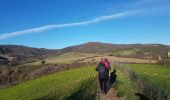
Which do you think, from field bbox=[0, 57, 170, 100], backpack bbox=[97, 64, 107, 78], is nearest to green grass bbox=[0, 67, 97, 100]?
field bbox=[0, 57, 170, 100]

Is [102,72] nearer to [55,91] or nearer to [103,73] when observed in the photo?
[103,73]

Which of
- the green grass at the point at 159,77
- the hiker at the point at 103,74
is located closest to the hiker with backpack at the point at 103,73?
the hiker at the point at 103,74

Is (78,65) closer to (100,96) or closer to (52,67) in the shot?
(52,67)

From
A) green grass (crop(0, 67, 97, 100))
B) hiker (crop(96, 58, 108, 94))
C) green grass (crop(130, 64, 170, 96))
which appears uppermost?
hiker (crop(96, 58, 108, 94))

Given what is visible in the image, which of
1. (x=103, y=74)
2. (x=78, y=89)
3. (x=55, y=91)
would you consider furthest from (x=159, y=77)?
(x=55, y=91)

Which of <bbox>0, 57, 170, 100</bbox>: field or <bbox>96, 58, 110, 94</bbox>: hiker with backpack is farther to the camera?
<bbox>96, 58, 110, 94</bbox>: hiker with backpack

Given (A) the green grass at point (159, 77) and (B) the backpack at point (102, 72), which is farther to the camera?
(B) the backpack at point (102, 72)

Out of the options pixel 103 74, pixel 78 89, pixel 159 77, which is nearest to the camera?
pixel 103 74

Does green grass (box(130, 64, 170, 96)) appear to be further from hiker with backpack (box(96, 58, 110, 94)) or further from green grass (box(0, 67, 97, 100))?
green grass (box(0, 67, 97, 100))

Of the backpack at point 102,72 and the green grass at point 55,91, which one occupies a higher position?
the backpack at point 102,72

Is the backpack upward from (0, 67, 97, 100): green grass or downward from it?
upward

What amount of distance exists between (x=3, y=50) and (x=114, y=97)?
565 feet

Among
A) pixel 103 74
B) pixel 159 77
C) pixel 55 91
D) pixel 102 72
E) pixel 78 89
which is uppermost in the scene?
pixel 102 72

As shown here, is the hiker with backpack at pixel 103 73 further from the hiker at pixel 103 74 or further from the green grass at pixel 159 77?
the green grass at pixel 159 77
